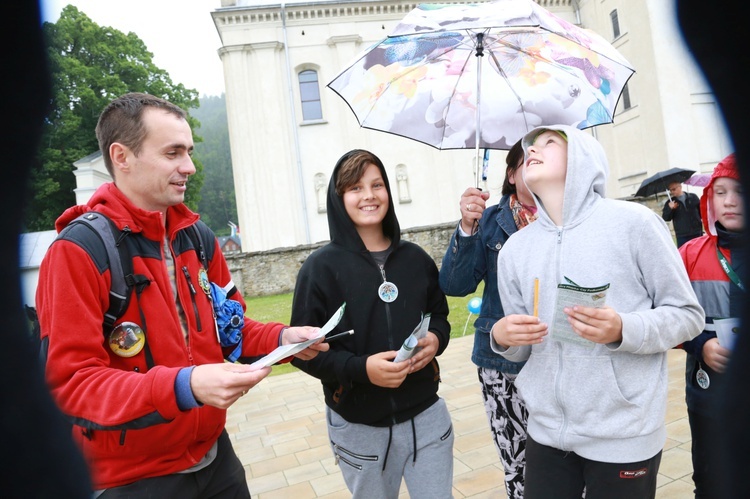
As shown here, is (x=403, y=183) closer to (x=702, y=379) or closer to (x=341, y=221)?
(x=341, y=221)

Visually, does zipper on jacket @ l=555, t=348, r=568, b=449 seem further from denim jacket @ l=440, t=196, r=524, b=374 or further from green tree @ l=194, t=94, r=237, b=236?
green tree @ l=194, t=94, r=237, b=236

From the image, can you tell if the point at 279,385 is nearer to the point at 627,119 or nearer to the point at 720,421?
the point at 720,421

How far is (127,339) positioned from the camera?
1.56 metres

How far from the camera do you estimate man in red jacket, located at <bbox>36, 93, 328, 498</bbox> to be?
134cm

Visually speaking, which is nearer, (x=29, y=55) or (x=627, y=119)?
(x=29, y=55)

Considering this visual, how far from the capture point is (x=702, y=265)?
246 cm

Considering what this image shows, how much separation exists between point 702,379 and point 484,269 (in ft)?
3.65

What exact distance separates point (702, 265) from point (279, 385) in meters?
5.54

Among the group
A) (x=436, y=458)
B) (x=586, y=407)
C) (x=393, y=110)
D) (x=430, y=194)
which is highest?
(x=430, y=194)

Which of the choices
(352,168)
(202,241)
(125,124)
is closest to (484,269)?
(352,168)

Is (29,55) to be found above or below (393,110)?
below

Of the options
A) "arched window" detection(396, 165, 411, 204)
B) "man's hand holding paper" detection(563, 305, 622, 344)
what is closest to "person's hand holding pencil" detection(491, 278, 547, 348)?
"man's hand holding paper" detection(563, 305, 622, 344)

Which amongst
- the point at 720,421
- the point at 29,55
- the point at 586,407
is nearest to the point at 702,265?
the point at 586,407

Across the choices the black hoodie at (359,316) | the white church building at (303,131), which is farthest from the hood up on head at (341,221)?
the white church building at (303,131)
